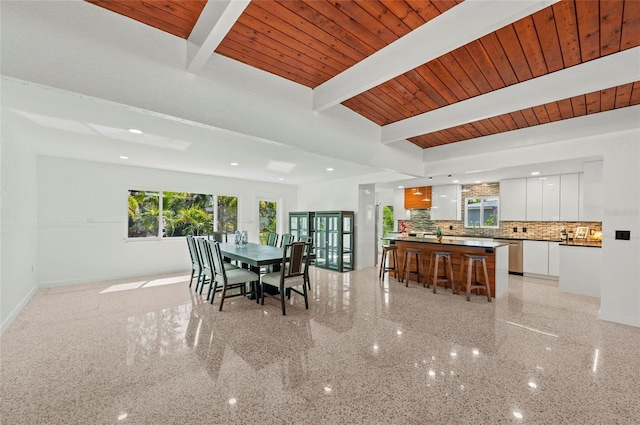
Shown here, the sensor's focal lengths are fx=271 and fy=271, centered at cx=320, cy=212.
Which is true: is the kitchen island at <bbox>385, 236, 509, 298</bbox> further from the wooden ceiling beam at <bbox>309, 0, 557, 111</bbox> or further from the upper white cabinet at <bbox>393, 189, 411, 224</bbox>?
the wooden ceiling beam at <bbox>309, 0, 557, 111</bbox>

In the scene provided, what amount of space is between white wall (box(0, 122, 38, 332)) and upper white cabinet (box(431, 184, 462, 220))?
27.0 feet

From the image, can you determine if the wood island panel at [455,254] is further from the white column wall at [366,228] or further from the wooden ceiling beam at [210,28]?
the wooden ceiling beam at [210,28]

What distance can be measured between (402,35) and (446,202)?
245 inches

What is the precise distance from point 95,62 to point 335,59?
1729 millimetres

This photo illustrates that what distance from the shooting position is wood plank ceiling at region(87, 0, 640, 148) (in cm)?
176

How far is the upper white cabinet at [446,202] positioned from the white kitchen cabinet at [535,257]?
1657 millimetres

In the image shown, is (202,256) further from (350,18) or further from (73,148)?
(350,18)

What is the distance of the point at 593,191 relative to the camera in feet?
15.8

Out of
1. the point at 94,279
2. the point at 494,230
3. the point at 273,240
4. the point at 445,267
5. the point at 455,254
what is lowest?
the point at 94,279

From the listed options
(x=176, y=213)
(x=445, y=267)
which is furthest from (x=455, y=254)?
(x=176, y=213)

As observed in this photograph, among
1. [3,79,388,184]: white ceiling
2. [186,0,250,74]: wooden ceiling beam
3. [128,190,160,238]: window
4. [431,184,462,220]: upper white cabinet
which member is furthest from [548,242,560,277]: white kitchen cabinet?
[128,190,160,238]: window

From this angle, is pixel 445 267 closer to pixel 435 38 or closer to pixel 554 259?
pixel 554 259

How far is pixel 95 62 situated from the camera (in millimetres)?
1781

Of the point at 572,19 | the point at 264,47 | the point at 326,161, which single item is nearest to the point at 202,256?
the point at 326,161
